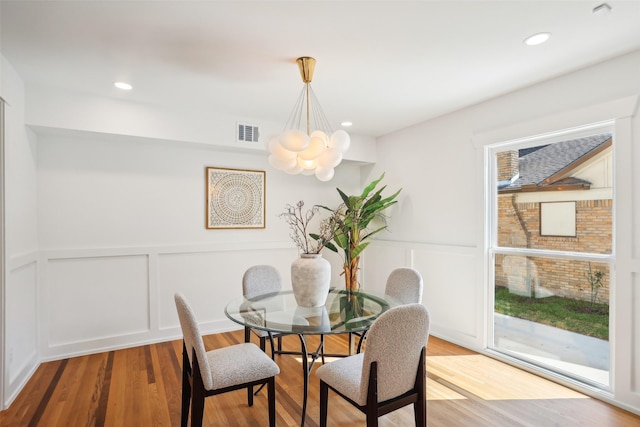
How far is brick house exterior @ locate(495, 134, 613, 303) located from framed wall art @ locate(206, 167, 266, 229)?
2.73 metres

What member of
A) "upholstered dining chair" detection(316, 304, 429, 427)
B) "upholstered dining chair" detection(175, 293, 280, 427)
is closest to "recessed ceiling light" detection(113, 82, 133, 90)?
"upholstered dining chair" detection(175, 293, 280, 427)

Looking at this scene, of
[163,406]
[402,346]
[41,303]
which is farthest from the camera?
[41,303]

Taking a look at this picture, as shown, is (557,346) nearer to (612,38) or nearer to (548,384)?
(548,384)

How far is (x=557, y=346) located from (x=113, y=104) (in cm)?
454

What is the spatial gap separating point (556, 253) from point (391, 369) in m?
2.05

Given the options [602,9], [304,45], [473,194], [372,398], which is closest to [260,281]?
[372,398]

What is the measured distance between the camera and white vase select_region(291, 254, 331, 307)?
249cm

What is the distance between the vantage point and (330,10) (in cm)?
189

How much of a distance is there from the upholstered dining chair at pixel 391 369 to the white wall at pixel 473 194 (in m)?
1.70

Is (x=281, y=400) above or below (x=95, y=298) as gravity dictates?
below

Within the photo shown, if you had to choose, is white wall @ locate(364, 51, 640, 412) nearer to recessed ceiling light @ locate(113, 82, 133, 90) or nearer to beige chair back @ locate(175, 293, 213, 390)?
beige chair back @ locate(175, 293, 213, 390)

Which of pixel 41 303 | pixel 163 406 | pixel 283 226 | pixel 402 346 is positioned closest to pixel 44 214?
pixel 41 303

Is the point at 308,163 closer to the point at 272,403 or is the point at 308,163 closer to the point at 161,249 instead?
the point at 272,403

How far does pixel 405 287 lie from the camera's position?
9.47 ft
